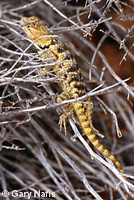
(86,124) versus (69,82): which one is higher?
(69,82)

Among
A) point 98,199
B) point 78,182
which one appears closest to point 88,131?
point 98,199

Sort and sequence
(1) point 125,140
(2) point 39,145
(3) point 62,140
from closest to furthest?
(2) point 39,145 < (3) point 62,140 < (1) point 125,140

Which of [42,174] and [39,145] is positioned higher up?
[39,145]

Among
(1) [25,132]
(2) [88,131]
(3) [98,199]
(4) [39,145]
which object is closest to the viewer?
(3) [98,199]

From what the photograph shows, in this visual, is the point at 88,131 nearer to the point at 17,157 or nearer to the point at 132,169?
the point at 132,169

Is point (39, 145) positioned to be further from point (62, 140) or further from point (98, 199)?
point (98, 199)

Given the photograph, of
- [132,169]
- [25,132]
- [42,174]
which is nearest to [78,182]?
[42,174]

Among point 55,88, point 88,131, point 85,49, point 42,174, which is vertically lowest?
point 42,174

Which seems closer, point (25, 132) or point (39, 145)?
point (39, 145)

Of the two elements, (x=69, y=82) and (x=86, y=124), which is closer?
(x=86, y=124)
